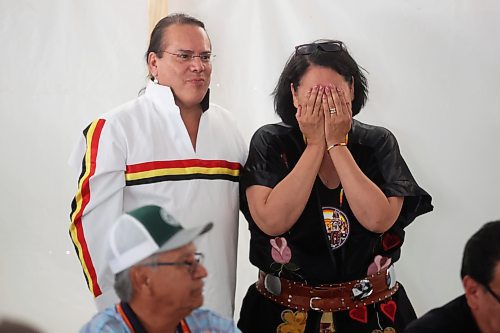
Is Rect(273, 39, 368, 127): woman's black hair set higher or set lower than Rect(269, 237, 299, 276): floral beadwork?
higher

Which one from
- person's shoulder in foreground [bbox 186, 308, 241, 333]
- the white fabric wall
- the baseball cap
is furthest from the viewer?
the white fabric wall

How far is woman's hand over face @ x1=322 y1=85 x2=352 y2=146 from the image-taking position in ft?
5.49

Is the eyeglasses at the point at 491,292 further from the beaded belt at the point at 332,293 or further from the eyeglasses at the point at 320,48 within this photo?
the eyeglasses at the point at 320,48

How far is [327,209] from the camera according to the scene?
1708 mm

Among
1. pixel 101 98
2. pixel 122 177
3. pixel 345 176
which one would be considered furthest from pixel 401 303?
pixel 101 98

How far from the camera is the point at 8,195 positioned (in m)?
2.47

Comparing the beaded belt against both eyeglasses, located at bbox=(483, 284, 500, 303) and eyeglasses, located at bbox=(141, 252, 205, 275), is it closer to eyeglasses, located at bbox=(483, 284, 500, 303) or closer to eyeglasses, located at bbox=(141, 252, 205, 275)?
eyeglasses, located at bbox=(483, 284, 500, 303)

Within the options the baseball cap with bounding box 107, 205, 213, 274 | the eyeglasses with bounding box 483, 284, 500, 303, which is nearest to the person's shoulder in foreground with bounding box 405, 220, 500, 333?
the eyeglasses with bounding box 483, 284, 500, 303

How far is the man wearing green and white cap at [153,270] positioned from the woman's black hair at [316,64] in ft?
1.99

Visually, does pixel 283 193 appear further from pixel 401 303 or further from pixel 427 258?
pixel 427 258

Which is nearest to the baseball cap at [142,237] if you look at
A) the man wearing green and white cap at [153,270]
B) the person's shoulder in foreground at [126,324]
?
the man wearing green and white cap at [153,270]

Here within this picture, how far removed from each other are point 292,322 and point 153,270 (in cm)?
60

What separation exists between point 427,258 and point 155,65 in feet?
3.08

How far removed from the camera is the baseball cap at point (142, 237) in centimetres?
118
